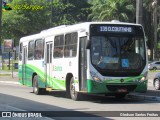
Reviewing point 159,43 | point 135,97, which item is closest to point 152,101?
point 135,97

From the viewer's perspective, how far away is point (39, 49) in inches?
872

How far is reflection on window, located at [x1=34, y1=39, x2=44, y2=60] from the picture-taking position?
2177 cm

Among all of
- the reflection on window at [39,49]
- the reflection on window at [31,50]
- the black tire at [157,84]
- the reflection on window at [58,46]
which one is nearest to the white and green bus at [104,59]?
the reflection on window at [58,46]

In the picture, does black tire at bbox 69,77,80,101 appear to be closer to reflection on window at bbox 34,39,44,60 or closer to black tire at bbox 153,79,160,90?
reflection on window at bbox 34,39,44,60

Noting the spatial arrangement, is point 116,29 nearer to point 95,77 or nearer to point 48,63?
point 95,77

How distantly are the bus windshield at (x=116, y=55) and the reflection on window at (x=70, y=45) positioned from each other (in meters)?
1.32

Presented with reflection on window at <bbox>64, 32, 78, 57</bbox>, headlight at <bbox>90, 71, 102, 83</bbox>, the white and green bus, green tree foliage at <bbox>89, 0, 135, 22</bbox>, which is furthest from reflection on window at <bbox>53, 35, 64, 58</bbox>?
green tree foliage at <bbox>89, 0, 135, 22</bbox>

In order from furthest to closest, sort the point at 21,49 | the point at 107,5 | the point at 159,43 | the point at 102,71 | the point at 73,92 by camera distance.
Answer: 1. the point at 159,43
2. the point at 107,5
3. the point at 21,49
4. the point at 73,92
5. the point at 102,71

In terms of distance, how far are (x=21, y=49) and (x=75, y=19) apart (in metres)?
59.8

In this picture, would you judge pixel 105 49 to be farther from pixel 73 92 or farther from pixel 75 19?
pixel 75 19

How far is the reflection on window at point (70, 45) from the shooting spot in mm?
17917

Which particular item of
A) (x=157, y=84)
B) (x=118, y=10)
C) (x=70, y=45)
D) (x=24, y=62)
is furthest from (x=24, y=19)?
(x=70, y=45)

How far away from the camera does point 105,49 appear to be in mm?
16719

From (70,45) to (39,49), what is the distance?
13.4 feet
